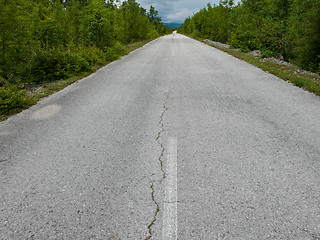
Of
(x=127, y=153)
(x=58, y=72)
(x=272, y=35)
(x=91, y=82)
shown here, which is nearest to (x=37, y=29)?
(x=58, y=72)

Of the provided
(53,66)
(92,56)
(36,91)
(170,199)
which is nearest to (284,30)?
(92,56)

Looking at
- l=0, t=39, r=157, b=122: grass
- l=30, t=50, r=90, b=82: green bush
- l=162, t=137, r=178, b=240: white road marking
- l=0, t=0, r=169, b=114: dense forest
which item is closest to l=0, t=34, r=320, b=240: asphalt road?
l=162, t=137, r=178, b=240: white road marking

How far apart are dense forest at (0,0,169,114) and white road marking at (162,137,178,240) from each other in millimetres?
4659

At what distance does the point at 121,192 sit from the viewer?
8.32 feet

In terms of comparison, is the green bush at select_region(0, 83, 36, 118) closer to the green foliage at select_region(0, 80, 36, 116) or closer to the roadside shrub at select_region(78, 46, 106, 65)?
the green foliage at select_region(0, 80, 36, 116)

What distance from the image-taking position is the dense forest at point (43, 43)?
654 cm

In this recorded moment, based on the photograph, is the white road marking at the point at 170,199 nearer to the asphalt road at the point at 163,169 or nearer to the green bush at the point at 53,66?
the asphalt road at the point at 163,169

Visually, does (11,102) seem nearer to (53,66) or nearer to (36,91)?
(36,91)

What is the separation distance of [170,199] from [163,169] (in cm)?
59

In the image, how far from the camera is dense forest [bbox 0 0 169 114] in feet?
21.4

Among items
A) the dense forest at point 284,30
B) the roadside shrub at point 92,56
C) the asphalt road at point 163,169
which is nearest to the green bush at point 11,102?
the asphalt road at point 163,169

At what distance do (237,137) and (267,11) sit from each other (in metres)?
18.8

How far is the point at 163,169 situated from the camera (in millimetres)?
2947

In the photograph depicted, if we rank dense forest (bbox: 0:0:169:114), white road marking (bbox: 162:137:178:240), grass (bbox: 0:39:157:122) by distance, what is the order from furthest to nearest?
dense forest (bbox: 0:0:169:114) < grass (bbox: 0:39:157:122) < white road marking (bbox: 162:137:178:240)
